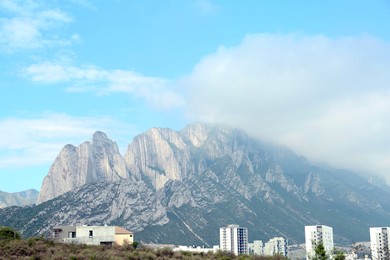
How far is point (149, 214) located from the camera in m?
179

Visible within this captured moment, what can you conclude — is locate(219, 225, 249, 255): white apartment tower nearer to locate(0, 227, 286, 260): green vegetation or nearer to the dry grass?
locate(0, 227, 286, 260): green vegetation

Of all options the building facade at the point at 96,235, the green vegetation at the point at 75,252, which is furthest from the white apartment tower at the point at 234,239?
the green vegetation at the point at 75,252

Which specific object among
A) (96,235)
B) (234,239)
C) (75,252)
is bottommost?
(234,239)

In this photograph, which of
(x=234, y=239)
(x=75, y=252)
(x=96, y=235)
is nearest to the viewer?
(x=75, y=252)

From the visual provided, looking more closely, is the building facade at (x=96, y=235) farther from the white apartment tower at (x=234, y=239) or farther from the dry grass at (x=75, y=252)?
the white apartment tower at (x=234, y=239)

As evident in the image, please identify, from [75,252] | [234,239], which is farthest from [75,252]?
[234,239]

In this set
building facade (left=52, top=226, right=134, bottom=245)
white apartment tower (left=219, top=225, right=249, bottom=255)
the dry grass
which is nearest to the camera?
the dry grass

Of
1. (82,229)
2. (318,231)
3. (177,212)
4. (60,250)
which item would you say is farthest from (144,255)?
(177,212)

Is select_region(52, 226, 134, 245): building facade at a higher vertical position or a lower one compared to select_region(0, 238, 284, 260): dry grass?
higher

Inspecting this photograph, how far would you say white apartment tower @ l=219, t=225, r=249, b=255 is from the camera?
170 meters

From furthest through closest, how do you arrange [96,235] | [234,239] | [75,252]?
[234,239]
[96,235]
[75,252]

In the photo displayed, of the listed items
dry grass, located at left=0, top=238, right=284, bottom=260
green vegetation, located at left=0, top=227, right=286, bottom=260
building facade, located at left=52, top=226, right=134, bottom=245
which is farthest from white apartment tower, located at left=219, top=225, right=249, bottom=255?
dry grass, located at left=0, top=238, right=284, bottom=260

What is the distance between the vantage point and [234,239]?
170m

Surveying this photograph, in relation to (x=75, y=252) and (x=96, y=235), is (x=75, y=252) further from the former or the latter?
(x=96, y=235)
